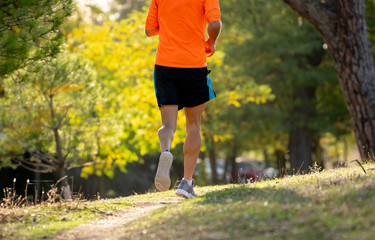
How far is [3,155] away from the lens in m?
14.1

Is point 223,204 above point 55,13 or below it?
below

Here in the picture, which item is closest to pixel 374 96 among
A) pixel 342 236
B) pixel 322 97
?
pixel 342 236

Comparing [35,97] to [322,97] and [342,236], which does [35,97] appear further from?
[322,97]

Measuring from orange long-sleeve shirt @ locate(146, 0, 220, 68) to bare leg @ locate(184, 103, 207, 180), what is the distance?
1.61ft

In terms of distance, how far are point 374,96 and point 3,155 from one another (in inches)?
398

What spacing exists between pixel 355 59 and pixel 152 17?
5.24m

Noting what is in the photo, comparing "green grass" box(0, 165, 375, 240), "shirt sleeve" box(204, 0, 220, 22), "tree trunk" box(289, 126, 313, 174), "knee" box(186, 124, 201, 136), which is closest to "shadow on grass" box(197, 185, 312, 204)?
"green grass" box(0, 165, 375, 240)

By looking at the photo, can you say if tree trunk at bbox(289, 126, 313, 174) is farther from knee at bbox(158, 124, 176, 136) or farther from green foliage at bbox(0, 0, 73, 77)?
knee at bbox(158, 124, 176, 136)

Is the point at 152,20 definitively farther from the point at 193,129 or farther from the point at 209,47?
the point at 193,129

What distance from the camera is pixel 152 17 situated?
5.28 m

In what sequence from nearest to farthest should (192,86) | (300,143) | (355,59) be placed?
(192,86), (355,59), (300,143)

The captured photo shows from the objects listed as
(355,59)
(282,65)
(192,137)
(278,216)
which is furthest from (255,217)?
(282,65)

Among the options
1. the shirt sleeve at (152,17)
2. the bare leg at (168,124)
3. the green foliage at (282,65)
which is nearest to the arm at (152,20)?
the shirt sleeve at (152,17)

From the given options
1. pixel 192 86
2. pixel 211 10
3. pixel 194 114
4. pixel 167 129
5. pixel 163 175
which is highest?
pixel 211 10
